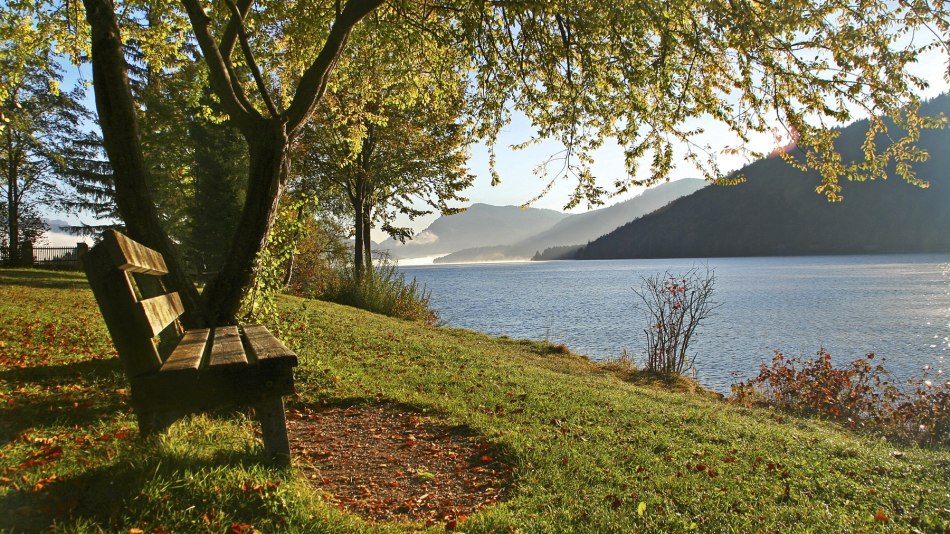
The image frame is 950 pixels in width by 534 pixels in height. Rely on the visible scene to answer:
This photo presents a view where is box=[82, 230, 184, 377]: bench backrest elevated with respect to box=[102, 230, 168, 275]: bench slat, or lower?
lower

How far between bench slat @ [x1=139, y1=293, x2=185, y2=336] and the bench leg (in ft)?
2.10

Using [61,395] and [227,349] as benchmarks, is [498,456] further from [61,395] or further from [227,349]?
[61,395]

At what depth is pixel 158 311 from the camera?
9.63 feet

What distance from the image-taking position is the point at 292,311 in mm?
11906

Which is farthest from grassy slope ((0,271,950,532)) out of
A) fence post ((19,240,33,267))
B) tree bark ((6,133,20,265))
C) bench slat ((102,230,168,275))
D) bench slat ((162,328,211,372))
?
tree bark ((6,133,20,265))

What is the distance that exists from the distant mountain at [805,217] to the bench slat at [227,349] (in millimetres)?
109782

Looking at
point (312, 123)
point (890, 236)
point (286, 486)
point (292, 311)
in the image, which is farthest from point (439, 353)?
point (890, 236)

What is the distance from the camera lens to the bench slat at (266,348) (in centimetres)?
278

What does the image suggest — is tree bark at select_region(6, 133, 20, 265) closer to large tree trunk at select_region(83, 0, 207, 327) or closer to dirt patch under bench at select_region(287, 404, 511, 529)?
large tree trunk at select_region(83, 0, 207, 327)

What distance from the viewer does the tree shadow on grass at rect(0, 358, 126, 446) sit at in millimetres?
3818

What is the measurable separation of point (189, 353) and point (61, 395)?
236 cm

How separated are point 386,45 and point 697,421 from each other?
6.26m

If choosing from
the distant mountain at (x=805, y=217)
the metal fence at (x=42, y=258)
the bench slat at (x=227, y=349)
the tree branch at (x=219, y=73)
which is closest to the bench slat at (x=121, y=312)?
the bench slat at (x=227, y=349)

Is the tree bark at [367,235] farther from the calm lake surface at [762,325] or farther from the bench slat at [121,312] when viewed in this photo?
the bench slat at [121,312]
